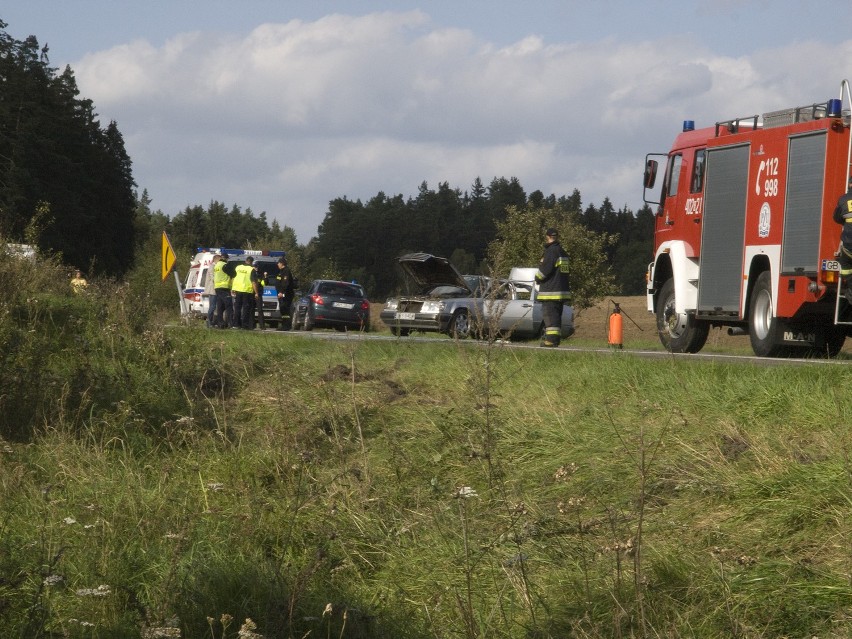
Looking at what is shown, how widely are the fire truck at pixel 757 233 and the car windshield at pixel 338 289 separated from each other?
14129mm

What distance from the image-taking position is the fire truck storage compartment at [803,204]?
1354 centimetres

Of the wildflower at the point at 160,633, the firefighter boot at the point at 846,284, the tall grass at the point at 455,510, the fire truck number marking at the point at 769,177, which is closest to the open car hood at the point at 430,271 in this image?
the fire truck number marking at the point at 769,177

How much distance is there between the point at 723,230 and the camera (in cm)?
1548

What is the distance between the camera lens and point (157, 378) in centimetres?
1312

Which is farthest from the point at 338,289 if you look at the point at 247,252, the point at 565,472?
the point at 565,472

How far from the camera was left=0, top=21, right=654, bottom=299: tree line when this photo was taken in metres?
49.5

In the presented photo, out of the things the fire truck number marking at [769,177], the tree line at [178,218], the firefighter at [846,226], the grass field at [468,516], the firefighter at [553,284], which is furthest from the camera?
the tree line at [178,218]

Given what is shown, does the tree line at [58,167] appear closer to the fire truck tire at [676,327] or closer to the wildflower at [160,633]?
the fire truck tire at [676,327]

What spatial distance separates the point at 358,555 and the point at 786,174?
909cm

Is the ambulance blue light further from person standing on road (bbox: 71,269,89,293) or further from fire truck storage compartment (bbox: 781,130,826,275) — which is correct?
person standing on road (bbox: 71,269,89,293)

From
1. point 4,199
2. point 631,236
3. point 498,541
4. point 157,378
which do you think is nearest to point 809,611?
point 498,541

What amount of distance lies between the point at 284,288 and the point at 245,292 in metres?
5.13

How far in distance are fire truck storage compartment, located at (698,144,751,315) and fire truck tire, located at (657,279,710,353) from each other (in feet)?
2.43

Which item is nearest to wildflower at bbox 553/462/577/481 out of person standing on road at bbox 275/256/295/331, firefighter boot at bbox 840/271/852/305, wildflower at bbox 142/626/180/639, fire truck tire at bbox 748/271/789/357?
wildflower at bbox 142/626/180/639
